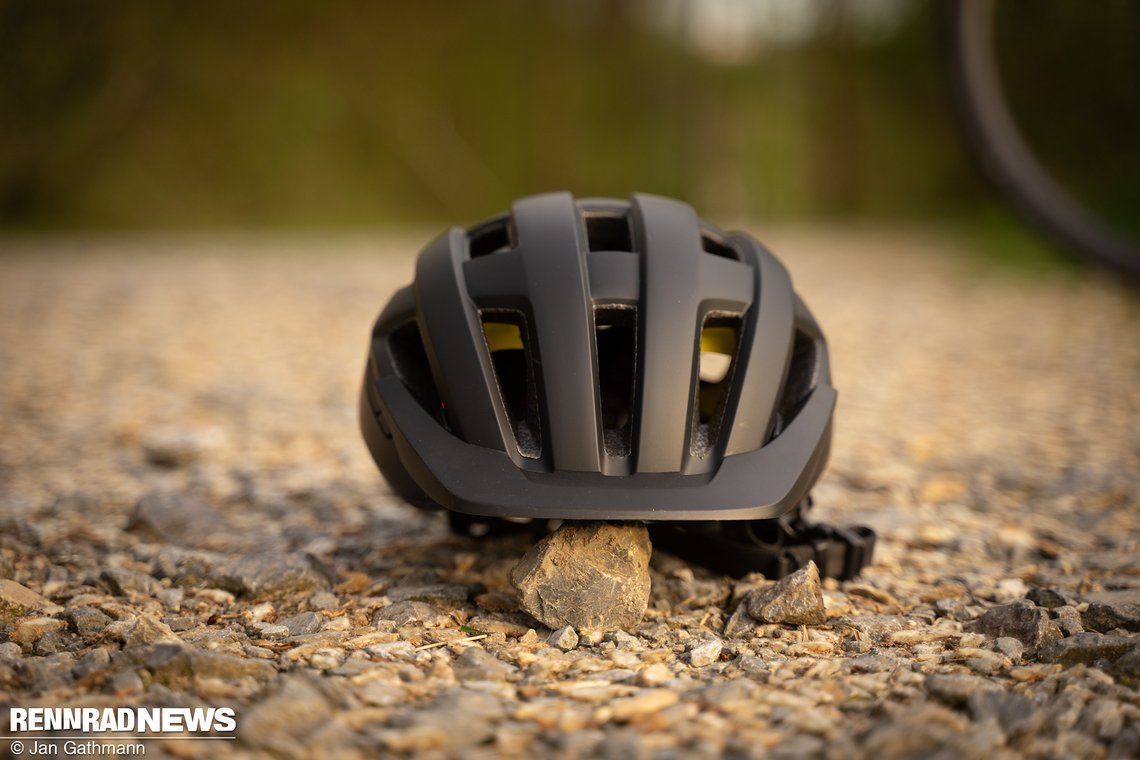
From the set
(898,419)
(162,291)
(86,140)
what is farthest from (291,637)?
(86,140)

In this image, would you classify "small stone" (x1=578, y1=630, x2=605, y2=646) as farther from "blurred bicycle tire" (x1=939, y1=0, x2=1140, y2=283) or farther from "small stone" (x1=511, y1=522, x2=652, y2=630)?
"blurred bicycle tire" (x1=939, y1=0, x2=1140, y2=283)

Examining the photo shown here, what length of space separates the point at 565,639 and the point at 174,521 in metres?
1.33

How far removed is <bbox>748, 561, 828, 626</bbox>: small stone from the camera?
191 cm

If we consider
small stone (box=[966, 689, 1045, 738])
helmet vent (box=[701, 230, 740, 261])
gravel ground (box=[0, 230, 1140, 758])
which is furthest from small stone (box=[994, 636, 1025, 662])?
helmet vent (box=[701, 230, 740, 261])

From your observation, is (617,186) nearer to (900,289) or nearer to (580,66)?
(580,66)

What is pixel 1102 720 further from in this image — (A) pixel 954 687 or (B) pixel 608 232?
(B) pixel 608 232

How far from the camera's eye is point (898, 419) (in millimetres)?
3990

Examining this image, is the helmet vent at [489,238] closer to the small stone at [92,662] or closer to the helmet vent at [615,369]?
the helmet vent at [615,369]

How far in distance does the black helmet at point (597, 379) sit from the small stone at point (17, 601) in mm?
758

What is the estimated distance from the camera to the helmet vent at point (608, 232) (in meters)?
2.27

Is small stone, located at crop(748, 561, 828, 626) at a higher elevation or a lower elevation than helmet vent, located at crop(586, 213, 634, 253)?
lower

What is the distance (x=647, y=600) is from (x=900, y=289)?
6.13m

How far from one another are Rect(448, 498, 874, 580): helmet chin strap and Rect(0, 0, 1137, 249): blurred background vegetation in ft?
38.7

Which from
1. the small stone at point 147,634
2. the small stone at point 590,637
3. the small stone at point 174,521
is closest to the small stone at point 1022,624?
the small stone at point 590,637
